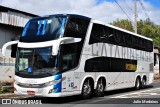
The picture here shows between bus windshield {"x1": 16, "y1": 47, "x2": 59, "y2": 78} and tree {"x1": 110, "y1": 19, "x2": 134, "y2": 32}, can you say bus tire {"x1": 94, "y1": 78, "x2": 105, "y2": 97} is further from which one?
tree {"x1": 110, "y1": 19, "x2": 134, "y2": 32}

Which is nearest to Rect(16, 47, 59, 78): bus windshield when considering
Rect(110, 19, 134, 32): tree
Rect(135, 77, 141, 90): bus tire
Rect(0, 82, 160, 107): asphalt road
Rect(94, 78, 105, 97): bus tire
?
Rect(0, 82, 160, 107): asphalt road

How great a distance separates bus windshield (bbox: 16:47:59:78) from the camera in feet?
43.3

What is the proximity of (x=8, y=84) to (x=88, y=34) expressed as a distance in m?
6.72

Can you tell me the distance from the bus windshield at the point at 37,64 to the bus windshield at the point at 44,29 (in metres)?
0.53

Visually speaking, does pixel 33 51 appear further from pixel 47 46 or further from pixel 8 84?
pixel 8 84

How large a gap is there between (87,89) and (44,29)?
3.52 meters

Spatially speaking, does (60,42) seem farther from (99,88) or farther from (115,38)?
(115,38)

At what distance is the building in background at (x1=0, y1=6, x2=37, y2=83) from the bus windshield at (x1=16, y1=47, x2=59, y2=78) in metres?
5.77

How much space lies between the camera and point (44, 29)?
14.0 meters

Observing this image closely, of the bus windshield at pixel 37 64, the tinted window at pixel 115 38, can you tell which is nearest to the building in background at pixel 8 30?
the bus windshield at pixel 37 64

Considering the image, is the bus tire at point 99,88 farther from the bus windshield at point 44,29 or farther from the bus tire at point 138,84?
the bus tire at point 138,84

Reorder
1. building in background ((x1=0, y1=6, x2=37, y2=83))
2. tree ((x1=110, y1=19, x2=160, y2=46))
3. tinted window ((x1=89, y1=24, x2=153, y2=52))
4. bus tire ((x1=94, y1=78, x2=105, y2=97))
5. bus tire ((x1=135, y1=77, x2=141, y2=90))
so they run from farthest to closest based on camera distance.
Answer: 1. tree ((x1=110, y1=19, x2=160, y2=46))
2. bus tire ((x1=135, y1=77, x2=141, y2=90))
3. building in background ((x1=0, y1=6, x2=37, y2=83))
4. bus tire ((x1=94, y1=78, x2=105, y2=97))
5. tinted window ((x1=89, y1=24, x2=153, y2=52))

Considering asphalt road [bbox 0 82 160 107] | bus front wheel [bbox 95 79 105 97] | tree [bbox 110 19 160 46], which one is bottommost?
asphalt road [bbox 0 82 160 107]

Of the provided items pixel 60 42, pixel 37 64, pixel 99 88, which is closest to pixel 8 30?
pixel 99 88
